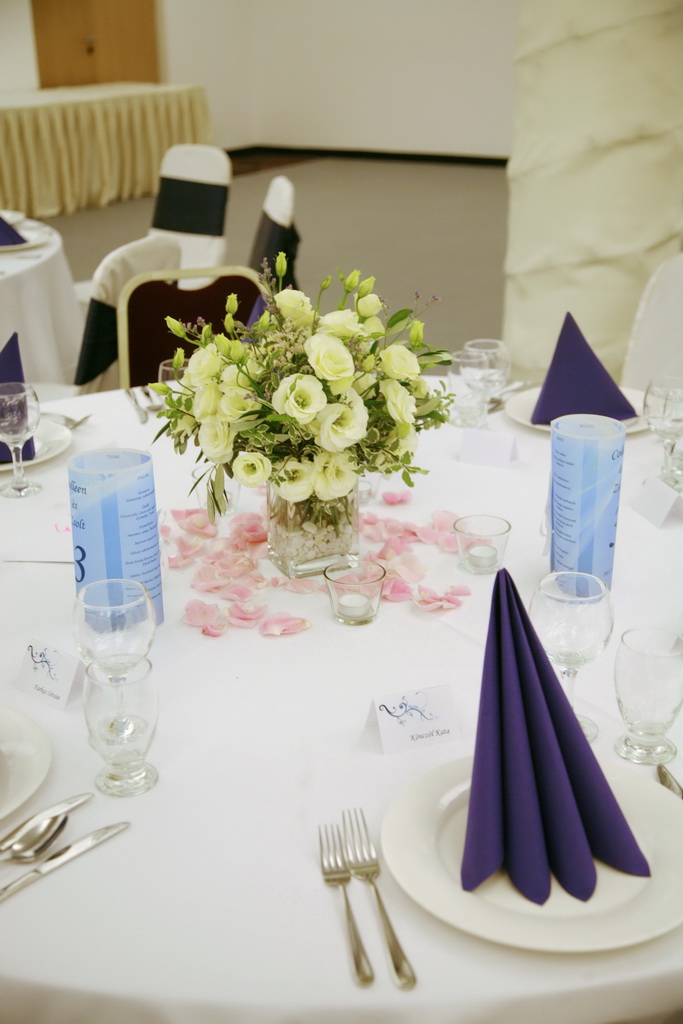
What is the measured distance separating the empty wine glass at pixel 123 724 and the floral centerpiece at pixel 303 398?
38 centimetres

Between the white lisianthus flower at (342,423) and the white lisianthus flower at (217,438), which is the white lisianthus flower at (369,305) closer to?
the white lisianthus flower at (342,423)

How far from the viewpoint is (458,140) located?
41.1 feet

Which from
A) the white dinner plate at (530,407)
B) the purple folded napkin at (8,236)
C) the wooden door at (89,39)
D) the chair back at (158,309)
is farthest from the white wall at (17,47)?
the white dinner plate at (530,407)

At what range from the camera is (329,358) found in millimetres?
1351

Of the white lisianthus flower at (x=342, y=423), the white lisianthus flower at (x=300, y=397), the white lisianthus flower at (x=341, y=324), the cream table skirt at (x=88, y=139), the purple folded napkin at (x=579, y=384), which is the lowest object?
the cream table skirt at (x=88, y=139)

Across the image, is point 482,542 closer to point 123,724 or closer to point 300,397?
point 300,397

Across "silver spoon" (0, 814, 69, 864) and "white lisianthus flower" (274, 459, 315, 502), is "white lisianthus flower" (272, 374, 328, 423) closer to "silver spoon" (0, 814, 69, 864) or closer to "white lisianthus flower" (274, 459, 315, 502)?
"white lisianthus flower" (274, 459, 315, 502)

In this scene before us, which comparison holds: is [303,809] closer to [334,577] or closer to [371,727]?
[371,727]

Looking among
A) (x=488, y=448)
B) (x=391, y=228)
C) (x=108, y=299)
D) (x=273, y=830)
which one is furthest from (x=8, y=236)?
(x=391, y=228)

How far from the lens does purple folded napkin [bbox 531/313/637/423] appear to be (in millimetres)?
2002

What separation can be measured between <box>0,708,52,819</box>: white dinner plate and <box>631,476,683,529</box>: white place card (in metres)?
1.05

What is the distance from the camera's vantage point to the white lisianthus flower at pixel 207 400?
1406 millimetres

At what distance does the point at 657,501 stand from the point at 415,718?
749 millimetres

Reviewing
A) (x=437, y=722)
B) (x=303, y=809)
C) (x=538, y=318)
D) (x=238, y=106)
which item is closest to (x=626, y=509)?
(x=437, y=722)
